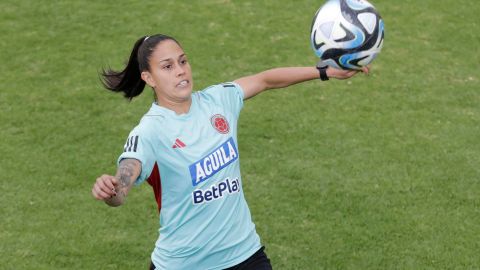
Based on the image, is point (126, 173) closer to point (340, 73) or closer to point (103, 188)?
point (103, 188)

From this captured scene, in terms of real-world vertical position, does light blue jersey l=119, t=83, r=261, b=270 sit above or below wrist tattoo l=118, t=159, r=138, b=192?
below

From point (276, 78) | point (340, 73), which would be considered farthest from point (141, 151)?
point (340, 73)

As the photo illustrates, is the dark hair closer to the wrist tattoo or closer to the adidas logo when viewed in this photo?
the adidas logo

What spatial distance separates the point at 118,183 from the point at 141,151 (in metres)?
0.59

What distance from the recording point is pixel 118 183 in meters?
4.68

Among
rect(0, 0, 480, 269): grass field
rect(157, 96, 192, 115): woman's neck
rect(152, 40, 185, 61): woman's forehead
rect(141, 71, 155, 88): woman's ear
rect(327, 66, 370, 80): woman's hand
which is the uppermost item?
rect(152, 40, 185, 61): woman's forehead

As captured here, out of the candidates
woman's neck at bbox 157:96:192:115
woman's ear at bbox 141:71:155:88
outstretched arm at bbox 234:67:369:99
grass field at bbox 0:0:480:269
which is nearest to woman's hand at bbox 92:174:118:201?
woman's neck at bbox 157:96:192:115

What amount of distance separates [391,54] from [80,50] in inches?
212

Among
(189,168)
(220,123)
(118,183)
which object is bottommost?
(189,168)

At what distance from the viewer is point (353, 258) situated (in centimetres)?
800

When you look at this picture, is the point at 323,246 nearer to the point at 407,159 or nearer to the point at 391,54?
the point at 407,159

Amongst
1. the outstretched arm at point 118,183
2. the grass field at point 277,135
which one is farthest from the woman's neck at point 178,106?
the grass field at point 277,135

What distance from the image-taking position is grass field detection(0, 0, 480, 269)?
27.2 ft

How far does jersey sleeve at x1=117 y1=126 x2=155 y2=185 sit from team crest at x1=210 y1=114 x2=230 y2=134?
574 millimetres
